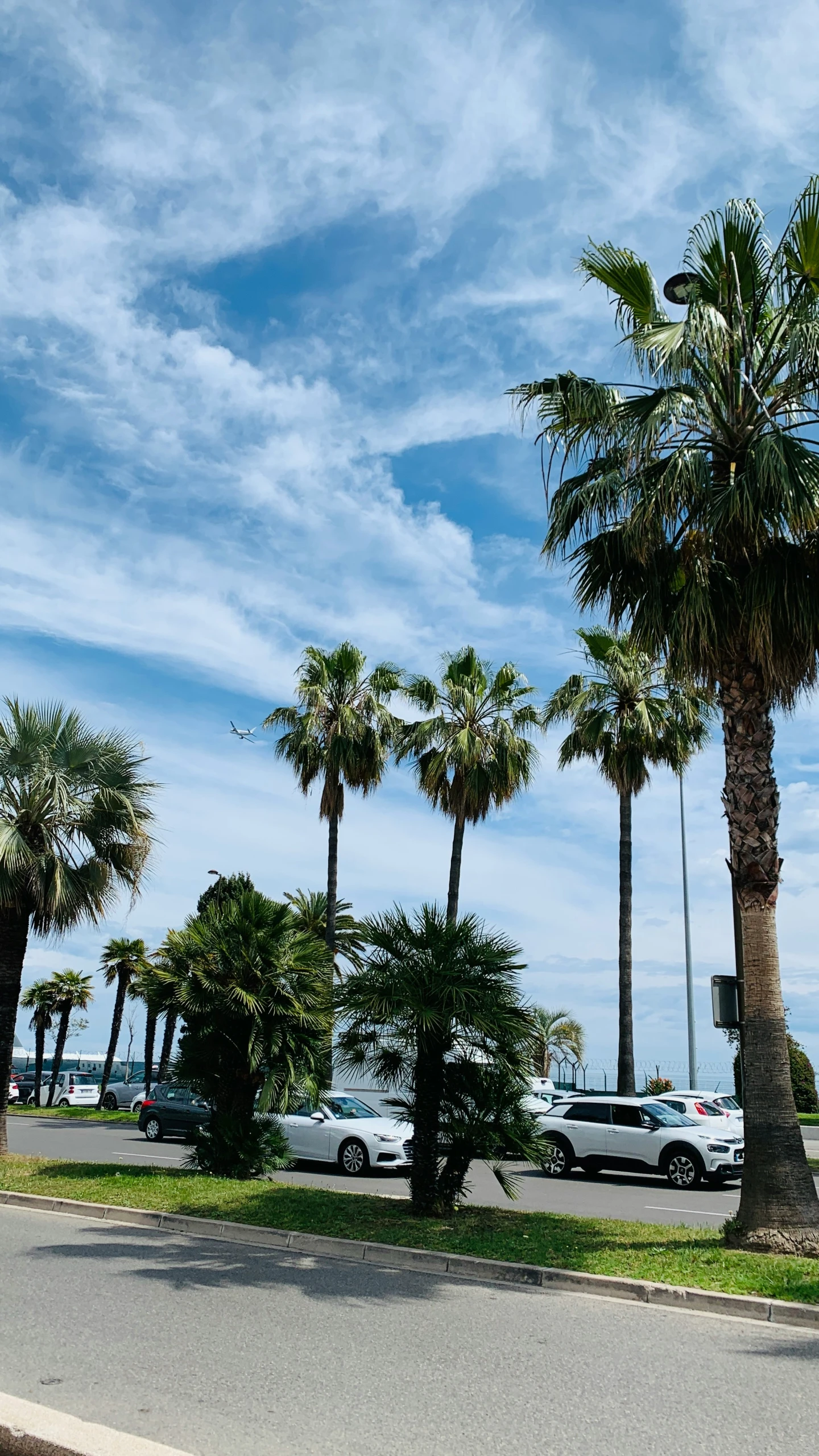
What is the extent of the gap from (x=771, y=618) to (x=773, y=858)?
2.26 meters

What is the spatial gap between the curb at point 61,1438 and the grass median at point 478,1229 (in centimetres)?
494

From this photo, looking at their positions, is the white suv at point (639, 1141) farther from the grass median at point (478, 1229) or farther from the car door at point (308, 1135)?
the grass median at point (478, 1229)

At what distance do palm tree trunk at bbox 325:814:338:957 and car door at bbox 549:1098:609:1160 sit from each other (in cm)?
1196

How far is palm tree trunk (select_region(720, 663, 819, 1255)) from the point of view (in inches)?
358

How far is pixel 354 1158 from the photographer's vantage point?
1892 centimetres

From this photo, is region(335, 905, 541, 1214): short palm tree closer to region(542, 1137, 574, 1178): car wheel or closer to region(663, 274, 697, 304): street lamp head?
region(663, 274, 697, 304): street lamp head

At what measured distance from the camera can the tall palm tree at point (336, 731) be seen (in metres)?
31.2

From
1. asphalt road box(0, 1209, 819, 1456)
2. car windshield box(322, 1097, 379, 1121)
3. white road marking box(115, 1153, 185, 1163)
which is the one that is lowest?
white road marking box(115, 1153, 185, 1163)

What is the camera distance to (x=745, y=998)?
9930 millimetres

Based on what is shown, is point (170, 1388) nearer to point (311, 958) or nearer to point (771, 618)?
point (771, 618)

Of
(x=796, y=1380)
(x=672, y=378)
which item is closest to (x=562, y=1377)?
(x=796, y=1380)

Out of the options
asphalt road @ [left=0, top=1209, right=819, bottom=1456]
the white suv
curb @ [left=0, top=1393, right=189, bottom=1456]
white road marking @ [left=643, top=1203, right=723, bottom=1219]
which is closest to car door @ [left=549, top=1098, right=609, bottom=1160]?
the white suv

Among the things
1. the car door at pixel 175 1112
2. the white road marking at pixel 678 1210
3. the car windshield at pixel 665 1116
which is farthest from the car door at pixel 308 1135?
the white road marking at pixel 678 1210

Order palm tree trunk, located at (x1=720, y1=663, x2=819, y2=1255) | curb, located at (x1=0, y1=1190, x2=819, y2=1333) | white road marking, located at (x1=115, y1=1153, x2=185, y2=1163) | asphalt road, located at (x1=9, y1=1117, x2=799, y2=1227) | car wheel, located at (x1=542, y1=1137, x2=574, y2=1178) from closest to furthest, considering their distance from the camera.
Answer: curb, located at (x1=0, y1=1190, x2=819, y2=1333) < palm tree trunk, located at (x1=720, y1=663, x2=819, y2=1255) < asphalt road, located at (x1=9, y1=1117, x2=799, y2=1227) < car wheel, located at (x1=542, y1=1137, x2=574, y2=1178) < white road marking, located at (x1=115, y1=1153, x2=185, y2=1163)
